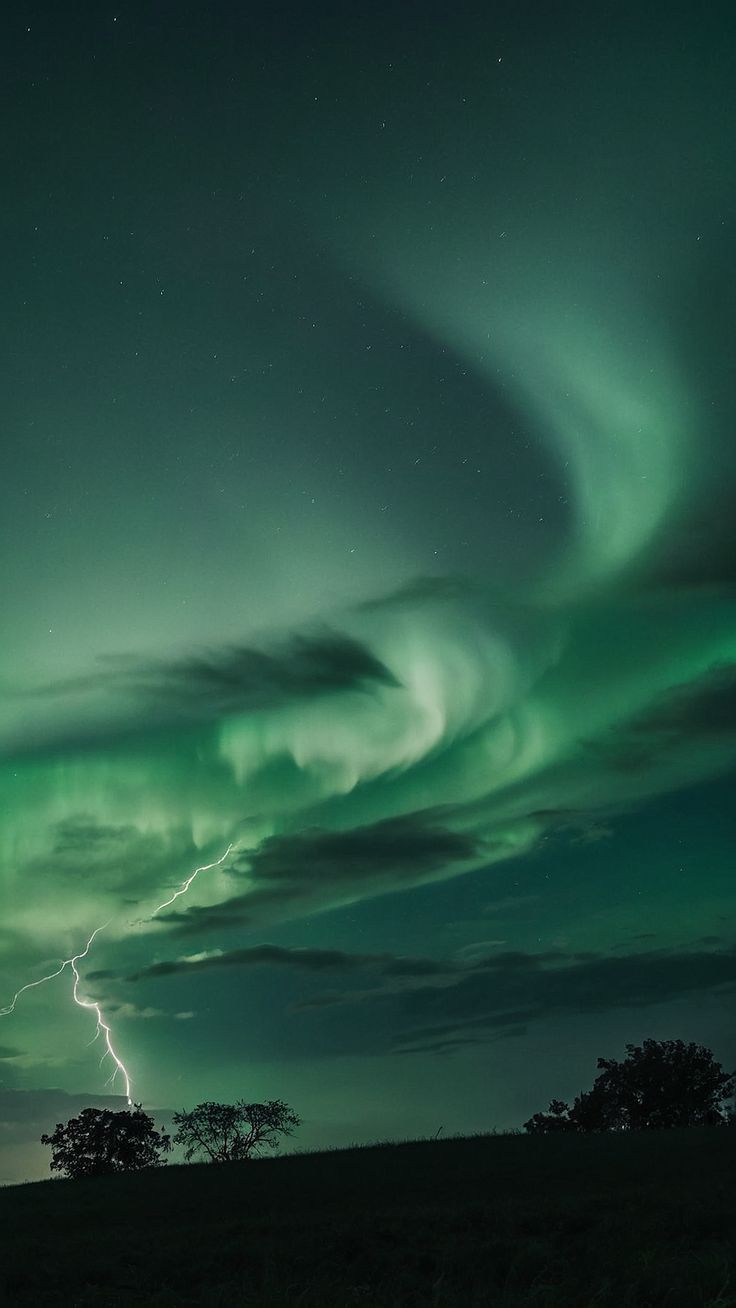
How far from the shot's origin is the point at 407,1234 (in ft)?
80.0

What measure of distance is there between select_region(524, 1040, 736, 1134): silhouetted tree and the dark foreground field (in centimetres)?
5461

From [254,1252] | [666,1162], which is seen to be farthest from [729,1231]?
[666,1162]

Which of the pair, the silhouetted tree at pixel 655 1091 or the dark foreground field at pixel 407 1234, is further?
the silhouetted tree at pixel 655 1091

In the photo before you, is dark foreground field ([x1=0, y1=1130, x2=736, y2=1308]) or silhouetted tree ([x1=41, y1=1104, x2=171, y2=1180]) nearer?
dark foreground field ([x1=0, y1=1130, x2=736, y2=1308])

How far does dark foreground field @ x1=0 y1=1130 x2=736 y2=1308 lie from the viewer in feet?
46.3

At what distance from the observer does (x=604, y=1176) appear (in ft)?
135

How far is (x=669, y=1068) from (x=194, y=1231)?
8795 cm

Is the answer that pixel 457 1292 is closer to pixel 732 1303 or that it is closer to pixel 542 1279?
pixel 732 1303

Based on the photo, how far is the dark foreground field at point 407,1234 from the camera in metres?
14.1

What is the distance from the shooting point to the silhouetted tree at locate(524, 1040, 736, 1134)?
→ 4149 inches

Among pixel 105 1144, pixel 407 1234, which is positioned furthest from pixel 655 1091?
pixel 407 1234

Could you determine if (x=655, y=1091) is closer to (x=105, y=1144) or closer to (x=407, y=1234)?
(x=105, y=1144)

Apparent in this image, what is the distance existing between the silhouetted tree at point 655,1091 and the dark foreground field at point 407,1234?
179 feet

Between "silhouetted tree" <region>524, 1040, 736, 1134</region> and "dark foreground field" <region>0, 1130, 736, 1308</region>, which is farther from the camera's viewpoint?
"silhouetted tree" <region>524, 1040, 736, 1134</region>
